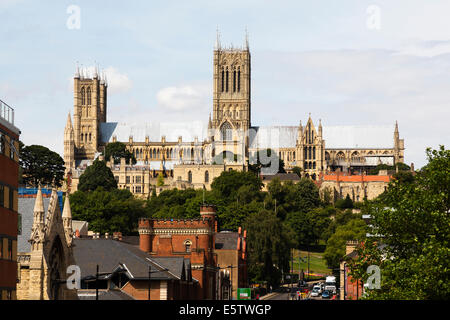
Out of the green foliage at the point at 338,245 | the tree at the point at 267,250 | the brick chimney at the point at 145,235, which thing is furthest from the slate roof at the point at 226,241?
the green foliage at the point at 338,245

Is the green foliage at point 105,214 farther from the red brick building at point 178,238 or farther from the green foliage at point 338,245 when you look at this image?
the red brick building at point 178,238

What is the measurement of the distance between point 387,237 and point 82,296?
22080 mm

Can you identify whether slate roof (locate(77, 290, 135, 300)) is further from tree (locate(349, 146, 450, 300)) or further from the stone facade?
tree (locate(349, 146, 450, 300))

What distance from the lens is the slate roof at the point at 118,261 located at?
266 ft

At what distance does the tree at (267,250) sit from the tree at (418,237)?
237 feet

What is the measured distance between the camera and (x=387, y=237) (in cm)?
6419

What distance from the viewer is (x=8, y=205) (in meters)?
56.1

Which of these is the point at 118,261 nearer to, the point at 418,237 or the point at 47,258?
the point at 47,258

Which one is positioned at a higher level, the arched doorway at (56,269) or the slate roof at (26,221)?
the slate roof at (26,221)

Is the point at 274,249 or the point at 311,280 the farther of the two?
the point at 311,280

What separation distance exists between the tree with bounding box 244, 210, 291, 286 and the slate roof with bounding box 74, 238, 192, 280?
48.4 meters

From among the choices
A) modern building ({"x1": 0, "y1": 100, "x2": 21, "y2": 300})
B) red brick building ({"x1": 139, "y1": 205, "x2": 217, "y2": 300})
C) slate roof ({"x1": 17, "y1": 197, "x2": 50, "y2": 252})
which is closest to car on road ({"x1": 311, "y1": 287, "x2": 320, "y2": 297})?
red brick building ({"x1": 139, "y1": 205, "x2": 217, "y2": 300})
